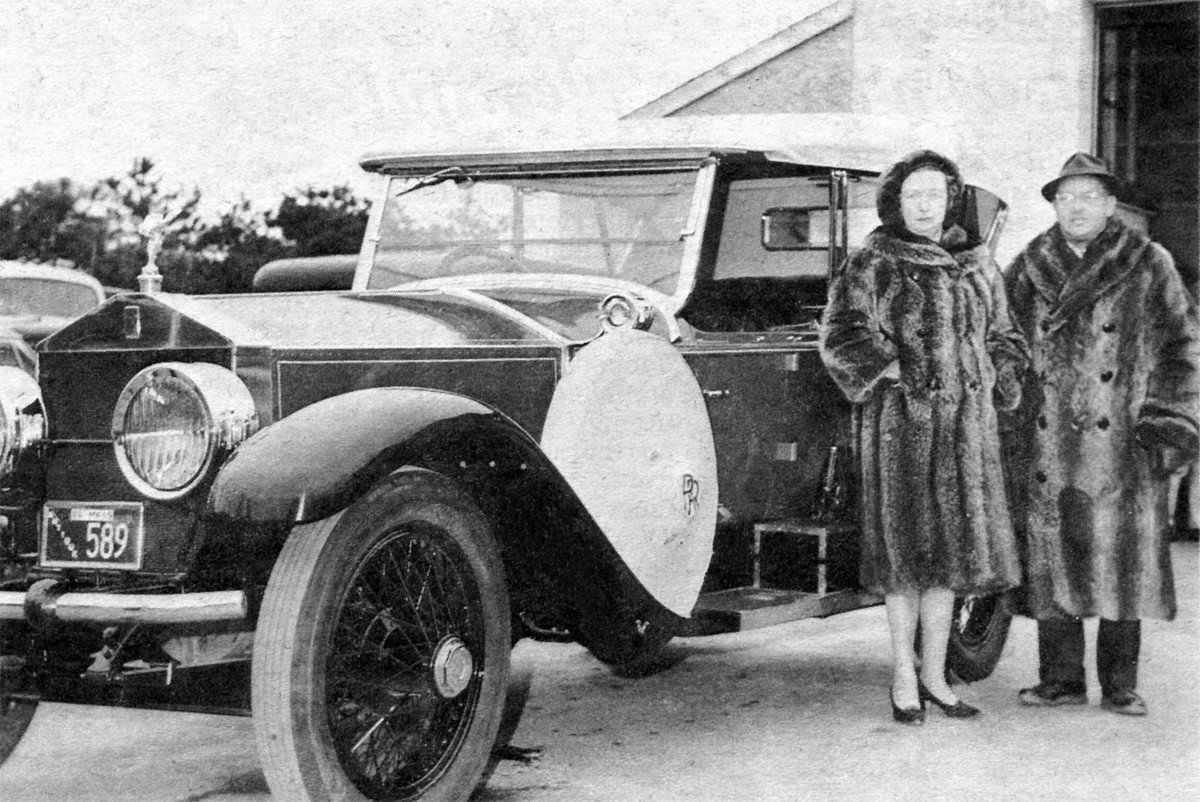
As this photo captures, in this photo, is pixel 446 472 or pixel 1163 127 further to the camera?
pixel 1163 127

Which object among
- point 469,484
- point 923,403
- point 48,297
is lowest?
point 469,484

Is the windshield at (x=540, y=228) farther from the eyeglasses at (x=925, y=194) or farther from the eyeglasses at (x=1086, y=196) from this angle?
the eyeglasses at (x=1086, y=196)

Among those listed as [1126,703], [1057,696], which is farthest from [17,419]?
[1126,703]

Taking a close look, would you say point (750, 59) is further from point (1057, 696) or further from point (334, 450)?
point (334, 450)

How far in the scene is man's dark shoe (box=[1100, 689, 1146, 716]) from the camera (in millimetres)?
4723

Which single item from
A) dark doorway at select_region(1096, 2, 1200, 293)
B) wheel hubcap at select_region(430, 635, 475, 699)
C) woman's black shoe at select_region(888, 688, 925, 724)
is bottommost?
woman's black shoe at select_region(888, 688, 925, 724)

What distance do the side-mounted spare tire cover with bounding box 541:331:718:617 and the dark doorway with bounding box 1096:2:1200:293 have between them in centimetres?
842

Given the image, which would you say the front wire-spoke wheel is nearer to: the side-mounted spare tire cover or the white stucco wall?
the side-mounted spare tire cover

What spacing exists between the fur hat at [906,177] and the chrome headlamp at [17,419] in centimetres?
255

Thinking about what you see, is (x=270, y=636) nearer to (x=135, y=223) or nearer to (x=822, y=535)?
(x=822, y=535)

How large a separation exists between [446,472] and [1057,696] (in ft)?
7.97

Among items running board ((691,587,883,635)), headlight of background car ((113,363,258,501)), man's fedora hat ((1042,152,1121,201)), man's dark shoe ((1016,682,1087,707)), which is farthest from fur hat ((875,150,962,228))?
headlight of background car ((113,363,258,501))

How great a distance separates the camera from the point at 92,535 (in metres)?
3.53

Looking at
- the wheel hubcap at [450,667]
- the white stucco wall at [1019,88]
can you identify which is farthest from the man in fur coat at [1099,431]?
the white stucco wall at [1019,88]
